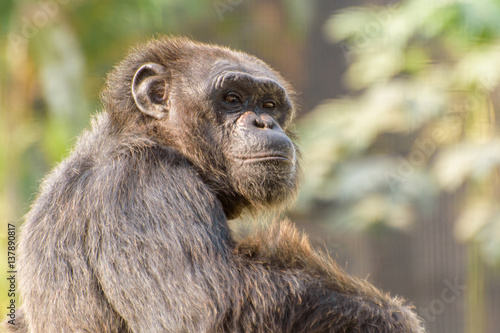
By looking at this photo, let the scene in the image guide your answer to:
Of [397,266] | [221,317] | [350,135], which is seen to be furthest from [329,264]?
[397,266]

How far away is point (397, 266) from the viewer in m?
17.0

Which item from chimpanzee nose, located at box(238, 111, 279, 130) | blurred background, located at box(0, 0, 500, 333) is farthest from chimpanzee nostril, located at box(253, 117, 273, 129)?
blurred background, located at box(0, 0, 500, 333)

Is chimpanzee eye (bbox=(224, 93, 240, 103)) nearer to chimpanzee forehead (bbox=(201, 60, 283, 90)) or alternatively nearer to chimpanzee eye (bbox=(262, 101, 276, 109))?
chimpanzee forehead (bbox=(201, 60, 283, 90))

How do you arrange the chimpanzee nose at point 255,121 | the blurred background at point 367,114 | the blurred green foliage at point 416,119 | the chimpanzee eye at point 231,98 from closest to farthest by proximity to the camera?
the chimpanzee nose at point 255,121 → the chimpanzee eye at point 231,98 → the blurred green foliage at point 416,119 → the blurred background at point 367,114

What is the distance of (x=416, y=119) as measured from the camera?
12.0 metres

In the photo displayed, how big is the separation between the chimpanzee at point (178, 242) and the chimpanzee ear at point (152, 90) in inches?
0.7

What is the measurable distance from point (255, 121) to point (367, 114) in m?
7.07

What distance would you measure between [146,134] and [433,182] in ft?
27.2

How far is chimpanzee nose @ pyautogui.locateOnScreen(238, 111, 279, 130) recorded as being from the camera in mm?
5703

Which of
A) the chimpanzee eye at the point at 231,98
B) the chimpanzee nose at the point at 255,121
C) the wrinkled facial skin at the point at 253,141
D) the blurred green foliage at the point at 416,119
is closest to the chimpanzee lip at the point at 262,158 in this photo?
the wrinkled facial skin at the point at 253,141

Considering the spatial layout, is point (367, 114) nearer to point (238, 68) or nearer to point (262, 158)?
point (238, 68)

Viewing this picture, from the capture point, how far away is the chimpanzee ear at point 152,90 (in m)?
5.71

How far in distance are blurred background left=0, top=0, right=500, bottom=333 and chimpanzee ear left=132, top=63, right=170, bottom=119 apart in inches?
169

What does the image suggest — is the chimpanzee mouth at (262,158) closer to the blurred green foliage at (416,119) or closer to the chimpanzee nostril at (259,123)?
the chimpanzee nostril at (259,123)
